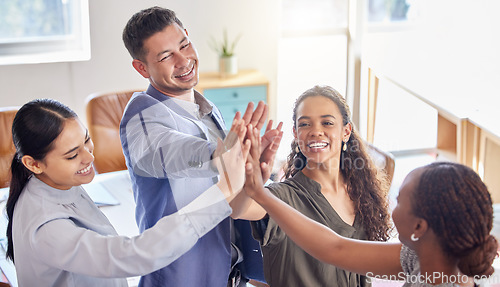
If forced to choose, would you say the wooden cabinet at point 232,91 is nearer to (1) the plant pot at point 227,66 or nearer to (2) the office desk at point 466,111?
(1) the plant pot at point 227,66

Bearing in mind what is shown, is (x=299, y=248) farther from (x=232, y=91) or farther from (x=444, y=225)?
(x=232, y=91)

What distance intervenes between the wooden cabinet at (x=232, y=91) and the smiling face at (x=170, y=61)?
2.69 metres

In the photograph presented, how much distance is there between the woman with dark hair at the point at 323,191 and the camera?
1721 millimetres

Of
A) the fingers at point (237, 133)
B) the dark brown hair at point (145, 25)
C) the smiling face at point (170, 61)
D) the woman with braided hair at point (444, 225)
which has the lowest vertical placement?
the woman with braided hair at point (444, 225)

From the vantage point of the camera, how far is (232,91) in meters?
4.54

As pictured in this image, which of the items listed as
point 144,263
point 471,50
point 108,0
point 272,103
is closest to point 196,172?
point 144,263

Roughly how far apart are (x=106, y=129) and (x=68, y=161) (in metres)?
1.81

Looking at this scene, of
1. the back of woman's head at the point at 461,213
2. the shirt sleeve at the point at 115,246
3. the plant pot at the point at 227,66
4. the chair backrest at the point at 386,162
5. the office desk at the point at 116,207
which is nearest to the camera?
the back of woman's head at the point at 461,213

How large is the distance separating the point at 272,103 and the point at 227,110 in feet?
2.14

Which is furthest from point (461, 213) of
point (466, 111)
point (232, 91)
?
point (232, 91)

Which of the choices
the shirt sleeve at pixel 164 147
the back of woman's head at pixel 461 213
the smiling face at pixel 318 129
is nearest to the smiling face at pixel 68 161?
the shirt sleeve at pixel 164 147

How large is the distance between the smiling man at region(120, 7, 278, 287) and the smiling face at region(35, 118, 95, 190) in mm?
131

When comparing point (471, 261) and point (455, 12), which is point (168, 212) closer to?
point (471, 261)

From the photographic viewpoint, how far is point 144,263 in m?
1.42
